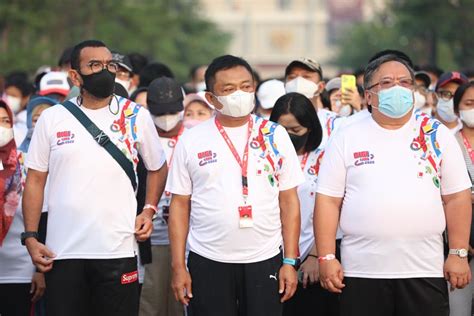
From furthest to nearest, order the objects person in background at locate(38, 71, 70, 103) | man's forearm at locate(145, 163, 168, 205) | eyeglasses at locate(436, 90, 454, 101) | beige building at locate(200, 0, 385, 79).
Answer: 1. beige building at locate(200, 0, 385, 79)
2. person in background at locate(38, 71, 70, 103)
3. eyeglasses at locate(436, 90, 454, 101)
4. man's forearm at locate(145, 163, 168, 205)

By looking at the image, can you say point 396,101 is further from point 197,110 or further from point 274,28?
point 274,28

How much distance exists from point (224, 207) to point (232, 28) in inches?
4204

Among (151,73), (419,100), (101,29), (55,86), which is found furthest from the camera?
(101,29)

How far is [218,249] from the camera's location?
22.8 feet

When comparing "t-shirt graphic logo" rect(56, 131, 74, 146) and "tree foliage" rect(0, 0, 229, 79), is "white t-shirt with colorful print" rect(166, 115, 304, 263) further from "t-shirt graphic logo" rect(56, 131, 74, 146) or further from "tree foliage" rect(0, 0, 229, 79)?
"tree foliage" rect(0, 0, 229, 79)

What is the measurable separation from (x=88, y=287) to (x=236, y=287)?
0.91 metres

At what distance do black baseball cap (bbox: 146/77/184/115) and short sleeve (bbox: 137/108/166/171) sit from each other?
5.03 feet

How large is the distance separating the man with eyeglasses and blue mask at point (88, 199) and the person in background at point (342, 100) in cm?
296

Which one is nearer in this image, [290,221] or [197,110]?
[290,221]

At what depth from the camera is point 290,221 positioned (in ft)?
23.1

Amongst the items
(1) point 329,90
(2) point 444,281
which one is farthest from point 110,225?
(1) point 329,90

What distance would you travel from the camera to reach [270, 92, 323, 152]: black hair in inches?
321

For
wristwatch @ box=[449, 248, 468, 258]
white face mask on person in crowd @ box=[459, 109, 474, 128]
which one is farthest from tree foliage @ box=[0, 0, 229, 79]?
wristwatch @ box=[449, 248, 468, 258]

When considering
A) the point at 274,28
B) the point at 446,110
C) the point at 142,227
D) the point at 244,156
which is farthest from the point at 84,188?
the point at 274,28
